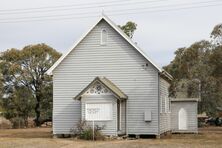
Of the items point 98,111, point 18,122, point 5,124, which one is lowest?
point 5,124

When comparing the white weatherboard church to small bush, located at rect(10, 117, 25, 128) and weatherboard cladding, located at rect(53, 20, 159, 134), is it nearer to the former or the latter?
weatherboard cladding, located at rect(53, 20, 159, 134)

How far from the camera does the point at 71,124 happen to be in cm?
3984

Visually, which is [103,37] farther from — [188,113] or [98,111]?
[188,113]

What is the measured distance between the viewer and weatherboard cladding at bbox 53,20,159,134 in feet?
127

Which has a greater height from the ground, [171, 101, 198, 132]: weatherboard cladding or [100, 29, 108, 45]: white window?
[100, 29, 108, 45]: white window

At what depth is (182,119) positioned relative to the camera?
4956 cm

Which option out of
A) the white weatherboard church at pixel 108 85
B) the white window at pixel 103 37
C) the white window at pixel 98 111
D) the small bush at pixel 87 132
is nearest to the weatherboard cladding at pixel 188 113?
the white weatherboard church at pixel 108 85

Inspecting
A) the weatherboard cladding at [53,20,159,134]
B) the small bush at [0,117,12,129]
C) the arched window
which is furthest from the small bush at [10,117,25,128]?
the arched window

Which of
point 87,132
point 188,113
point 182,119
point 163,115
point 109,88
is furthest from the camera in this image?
point 182,119

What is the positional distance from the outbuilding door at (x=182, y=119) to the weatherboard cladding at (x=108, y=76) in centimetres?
1102

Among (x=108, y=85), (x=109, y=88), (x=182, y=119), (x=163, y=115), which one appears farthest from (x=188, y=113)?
(x=109, y=88)

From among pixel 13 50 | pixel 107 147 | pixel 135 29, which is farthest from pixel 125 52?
pixel 13 50

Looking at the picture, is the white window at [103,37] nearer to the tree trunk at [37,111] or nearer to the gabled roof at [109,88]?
the gabled roof at [109,88]

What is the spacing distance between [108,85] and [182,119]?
46.2ft
